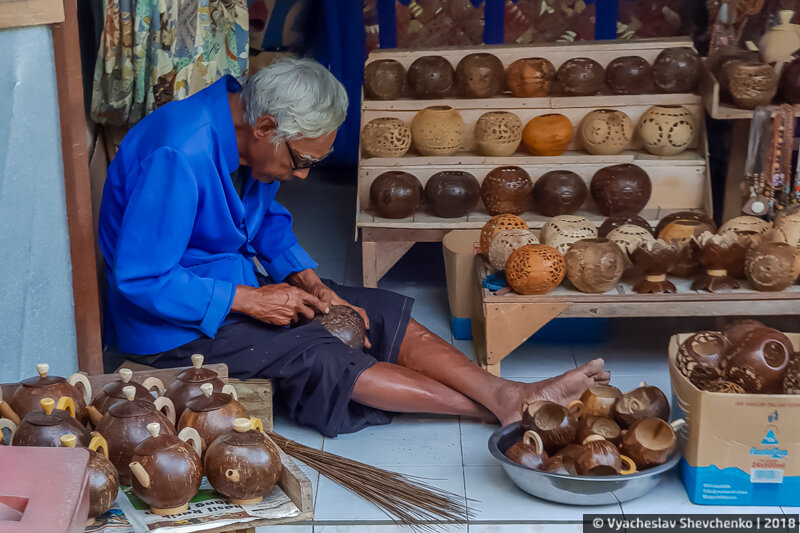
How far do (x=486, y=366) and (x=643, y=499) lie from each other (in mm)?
1014

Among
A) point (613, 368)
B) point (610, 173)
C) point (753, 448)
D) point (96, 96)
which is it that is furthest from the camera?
point (610, 173)

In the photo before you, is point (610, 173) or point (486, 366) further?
point (610, 173)

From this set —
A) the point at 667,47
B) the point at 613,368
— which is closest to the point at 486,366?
the point at 613,368

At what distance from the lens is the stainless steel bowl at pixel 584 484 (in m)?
2.77

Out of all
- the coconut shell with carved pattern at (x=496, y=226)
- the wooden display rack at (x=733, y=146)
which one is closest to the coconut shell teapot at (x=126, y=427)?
the coconut shell with carved pattern at (x=496, y=226)

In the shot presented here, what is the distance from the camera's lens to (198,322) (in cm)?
324

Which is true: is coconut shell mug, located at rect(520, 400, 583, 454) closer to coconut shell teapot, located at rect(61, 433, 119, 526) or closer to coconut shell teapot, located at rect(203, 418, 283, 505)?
coconut shell teapot, located at rect(203, 418, 283, 505)

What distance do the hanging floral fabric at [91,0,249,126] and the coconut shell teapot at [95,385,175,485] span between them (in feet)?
5.18

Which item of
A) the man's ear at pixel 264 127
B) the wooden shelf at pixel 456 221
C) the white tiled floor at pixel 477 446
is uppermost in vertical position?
the man's ear at pixel 264 127

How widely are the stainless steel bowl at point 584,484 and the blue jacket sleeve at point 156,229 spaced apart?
1.20 m

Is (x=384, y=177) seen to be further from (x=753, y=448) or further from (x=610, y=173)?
(x=753, y=448)

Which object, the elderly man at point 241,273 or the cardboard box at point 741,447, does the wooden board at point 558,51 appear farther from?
the cardboard box at point 741,447

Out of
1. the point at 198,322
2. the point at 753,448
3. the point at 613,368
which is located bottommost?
the point at 613,368

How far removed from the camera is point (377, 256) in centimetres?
469
